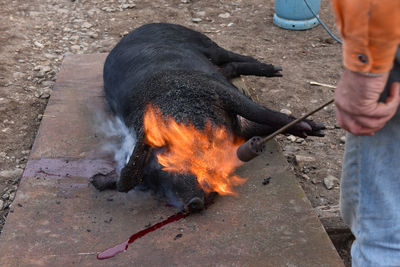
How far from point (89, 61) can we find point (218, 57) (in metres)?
1.49

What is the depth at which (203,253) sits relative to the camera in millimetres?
2564

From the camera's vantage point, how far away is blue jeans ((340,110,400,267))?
64.8 inches

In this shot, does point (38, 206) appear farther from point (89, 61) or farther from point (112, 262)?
point (89, 61)

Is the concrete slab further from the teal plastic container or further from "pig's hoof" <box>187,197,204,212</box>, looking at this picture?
the teal plastic container

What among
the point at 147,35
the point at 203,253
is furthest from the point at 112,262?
the point at 147,35

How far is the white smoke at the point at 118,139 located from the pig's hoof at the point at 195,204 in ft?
2.34

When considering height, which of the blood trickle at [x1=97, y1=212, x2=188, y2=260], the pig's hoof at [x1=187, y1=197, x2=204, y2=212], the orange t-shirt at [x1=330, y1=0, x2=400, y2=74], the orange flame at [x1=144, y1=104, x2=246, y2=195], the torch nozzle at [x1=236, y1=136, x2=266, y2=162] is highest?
the orange t-shirt at [x1=330, y1=0, x2=400, y2=74]

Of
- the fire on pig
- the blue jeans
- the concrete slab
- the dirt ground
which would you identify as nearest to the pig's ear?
the fire on pig

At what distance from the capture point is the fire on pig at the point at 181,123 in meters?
2.83

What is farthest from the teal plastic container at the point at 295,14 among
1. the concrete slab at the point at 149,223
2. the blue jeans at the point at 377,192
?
the blue jeans at the point at 377,192

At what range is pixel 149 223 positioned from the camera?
281cm

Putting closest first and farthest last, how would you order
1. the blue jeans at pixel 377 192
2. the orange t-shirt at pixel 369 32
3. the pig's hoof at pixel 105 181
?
the orange t-shirt at pixel 369 32
the blue jeans at pixel 377 192
the pig's hoof at pixel 105 181

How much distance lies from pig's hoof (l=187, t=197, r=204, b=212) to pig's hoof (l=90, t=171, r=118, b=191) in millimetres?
627

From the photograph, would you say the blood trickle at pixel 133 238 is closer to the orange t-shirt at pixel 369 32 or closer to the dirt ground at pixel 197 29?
the dirt ground at pixel 197 29
